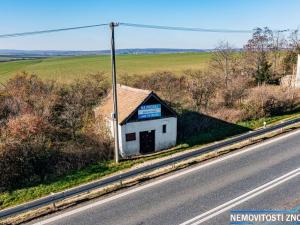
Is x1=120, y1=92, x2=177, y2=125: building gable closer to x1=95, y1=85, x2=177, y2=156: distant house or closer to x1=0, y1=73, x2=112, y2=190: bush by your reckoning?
x1=95, y1=85, x2=177, y2=156: distant house

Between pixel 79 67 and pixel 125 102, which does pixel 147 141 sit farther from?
pixel 79 67

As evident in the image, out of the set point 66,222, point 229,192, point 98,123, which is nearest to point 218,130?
point 98,123

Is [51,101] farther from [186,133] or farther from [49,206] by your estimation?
[49,206]

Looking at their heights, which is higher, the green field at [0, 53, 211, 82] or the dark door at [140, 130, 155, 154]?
the green field at [0, 53, 211, 82]

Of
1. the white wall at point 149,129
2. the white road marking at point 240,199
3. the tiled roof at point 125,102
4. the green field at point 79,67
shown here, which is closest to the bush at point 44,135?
the white wall at point 149,129

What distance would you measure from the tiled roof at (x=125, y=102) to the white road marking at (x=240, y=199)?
10.4m

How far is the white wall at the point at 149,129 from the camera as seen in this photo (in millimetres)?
20953

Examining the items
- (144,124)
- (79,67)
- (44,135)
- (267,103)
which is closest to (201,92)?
(267,103)

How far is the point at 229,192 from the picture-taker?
495 inches

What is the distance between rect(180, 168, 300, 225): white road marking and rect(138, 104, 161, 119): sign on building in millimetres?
10065

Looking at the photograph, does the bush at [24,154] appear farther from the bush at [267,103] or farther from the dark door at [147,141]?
the bush at [267,103]

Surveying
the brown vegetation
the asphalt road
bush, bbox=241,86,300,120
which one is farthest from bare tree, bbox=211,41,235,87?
the asphalt road

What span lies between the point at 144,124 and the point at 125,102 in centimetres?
249

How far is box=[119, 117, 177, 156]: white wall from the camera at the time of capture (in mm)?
20953
